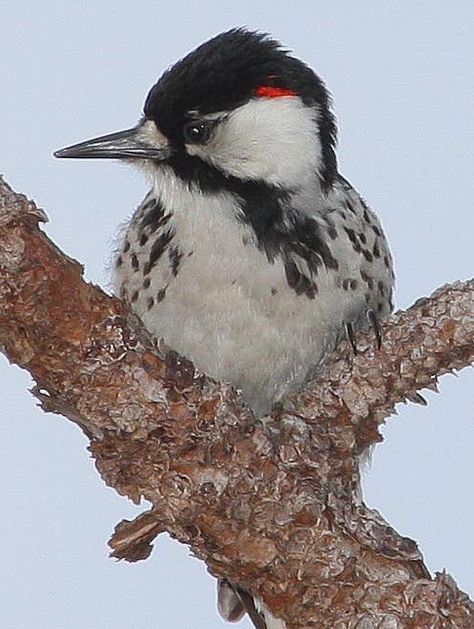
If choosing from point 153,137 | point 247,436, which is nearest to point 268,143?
point 153,137

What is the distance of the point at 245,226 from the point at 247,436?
478 millimetres

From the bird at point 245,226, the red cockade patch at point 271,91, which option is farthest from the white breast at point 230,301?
the red cockade patch at point 271,91

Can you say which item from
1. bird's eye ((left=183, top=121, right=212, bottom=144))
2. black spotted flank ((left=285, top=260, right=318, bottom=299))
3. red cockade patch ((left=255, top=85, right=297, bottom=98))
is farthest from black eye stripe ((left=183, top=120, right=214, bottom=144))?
black spotted flank ((left=285, top=260, right=318, bottom=299))

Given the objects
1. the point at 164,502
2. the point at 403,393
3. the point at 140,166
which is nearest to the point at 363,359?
the point at 403,393

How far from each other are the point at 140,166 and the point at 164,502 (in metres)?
0.62

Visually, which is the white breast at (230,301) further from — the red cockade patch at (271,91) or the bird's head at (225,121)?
A: the red cockade patch at (271,91)

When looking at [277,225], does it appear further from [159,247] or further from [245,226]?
[159,247]

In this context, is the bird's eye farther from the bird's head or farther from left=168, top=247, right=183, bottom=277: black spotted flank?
left=168, top=247, right=183, bottom=277: black spotted flank

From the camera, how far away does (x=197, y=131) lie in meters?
1.92

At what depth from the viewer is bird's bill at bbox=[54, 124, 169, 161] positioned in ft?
6.21

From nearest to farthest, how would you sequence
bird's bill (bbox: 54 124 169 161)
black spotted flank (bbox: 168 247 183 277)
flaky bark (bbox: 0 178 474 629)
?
Answer: flaky bark (bbox: 0 178 474 629)
bird's bill (bbox: 54 124 169 161)
black spotted flank (bbox: 168 247 183 277)

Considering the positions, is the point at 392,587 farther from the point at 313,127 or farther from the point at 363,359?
the point at 313,127

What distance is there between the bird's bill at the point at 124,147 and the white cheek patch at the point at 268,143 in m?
0.06

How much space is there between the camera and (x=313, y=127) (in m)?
2.05
